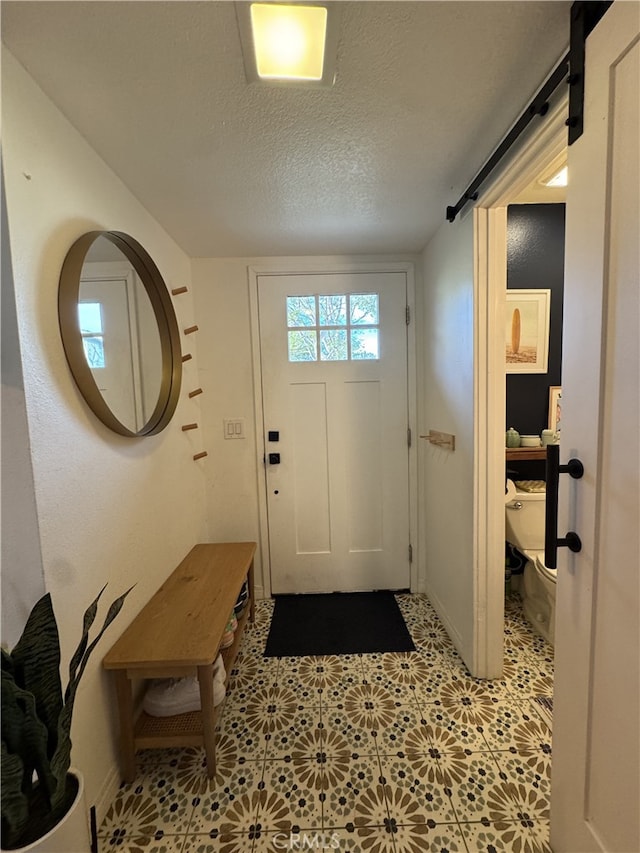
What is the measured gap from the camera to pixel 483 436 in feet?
4.95

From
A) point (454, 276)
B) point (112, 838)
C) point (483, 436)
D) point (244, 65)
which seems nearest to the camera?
point (244, 65)

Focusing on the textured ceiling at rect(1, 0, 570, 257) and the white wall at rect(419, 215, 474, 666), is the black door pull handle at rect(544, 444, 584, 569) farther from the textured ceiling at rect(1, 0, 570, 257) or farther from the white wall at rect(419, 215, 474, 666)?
the textured ceiling at rect(1, 0, 570, 257)

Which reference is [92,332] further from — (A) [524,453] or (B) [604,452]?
(A) [524,453]

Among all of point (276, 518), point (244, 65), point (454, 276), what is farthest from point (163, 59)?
point (276, 518)

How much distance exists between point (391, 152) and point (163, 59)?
731 millimetres

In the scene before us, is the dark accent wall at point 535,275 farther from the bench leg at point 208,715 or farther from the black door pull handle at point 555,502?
the bench leg at point 208,715

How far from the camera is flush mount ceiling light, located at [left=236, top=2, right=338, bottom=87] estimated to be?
0.78 metres

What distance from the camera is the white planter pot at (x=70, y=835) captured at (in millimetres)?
689

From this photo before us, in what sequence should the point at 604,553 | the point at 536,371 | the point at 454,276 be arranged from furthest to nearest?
1. the point at 536,371
2. the point at 454,276
3. the point at 604,553

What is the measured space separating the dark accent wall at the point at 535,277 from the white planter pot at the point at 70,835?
2211mm

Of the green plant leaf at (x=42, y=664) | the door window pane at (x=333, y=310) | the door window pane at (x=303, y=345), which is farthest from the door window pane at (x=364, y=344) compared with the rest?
the green plant leaf at (x=42, y=664)

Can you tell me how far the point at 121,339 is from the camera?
4.28 ft

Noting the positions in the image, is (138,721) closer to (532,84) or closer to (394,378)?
(394,378)

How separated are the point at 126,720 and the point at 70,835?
481mm
